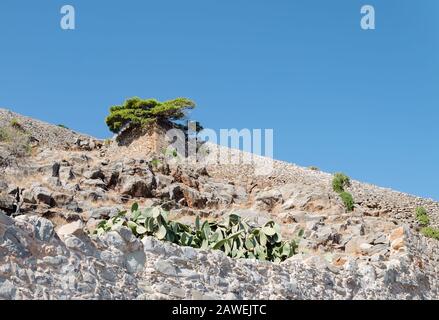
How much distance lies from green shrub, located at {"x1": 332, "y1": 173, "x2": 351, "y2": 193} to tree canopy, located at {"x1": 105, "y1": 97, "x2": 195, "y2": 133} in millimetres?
9083

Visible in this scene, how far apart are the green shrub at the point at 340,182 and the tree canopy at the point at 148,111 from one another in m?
9.08

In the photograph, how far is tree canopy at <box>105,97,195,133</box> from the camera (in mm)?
35000

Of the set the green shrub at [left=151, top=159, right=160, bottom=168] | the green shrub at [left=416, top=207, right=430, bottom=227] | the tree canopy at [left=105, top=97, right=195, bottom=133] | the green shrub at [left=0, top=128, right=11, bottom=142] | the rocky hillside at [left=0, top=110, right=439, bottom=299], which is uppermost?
A: the tree canopy at [left=105, top=97, right=195, bottom=133]

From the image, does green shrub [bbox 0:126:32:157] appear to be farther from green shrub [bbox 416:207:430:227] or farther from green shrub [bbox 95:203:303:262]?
green shrub [bbox 416:207:430:227]

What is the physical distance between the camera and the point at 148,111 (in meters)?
35.4

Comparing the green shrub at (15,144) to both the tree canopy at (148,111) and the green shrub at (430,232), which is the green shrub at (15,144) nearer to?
the tree canopy at (148,111)

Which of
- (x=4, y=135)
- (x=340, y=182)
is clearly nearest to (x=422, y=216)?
(x=340, y=182)

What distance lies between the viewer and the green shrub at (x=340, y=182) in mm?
31975

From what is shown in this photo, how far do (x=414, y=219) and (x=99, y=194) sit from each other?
62.6ft

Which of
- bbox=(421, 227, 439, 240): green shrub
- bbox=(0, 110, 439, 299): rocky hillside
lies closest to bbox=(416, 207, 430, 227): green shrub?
bbox=(421, 227, 439, 240): green shrub

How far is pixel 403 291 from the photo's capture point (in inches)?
535

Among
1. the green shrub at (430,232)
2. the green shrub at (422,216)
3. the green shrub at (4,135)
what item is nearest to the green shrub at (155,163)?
the green shrub at (4,135)
